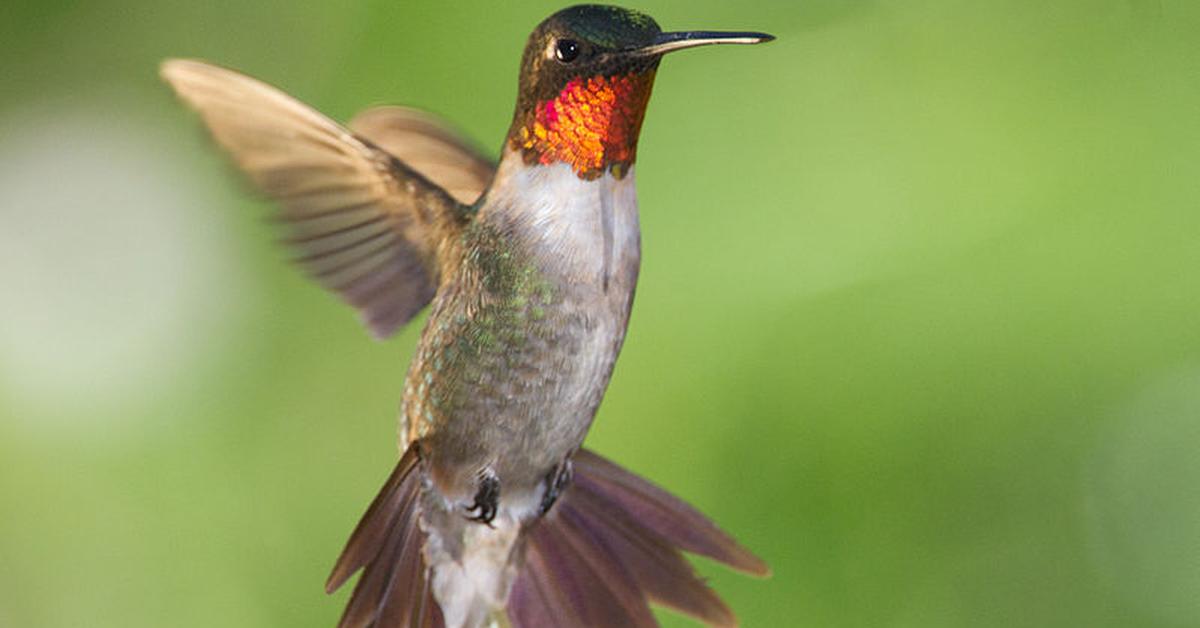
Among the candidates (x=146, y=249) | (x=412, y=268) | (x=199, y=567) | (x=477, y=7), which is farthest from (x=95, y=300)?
(x=412, y=268)

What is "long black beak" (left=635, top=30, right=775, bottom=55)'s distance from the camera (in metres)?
0.82

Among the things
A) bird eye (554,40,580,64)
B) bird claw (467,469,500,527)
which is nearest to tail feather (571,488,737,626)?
Answer: bird claw (467,469,500,527)

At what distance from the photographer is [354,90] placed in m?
2.83

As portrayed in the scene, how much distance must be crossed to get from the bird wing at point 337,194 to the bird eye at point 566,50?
0.68ft

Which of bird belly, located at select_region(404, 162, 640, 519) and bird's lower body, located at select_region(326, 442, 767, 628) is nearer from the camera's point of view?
bird belly, located at select_region(404, 162, 640, 519)

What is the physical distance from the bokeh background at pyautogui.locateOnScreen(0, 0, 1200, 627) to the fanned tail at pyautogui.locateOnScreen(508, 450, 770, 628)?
1.08 meters

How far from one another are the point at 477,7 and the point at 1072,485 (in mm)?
1271

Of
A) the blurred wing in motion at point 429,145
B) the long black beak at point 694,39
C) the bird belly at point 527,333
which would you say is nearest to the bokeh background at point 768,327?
the blurred wing in motion at point 429,145

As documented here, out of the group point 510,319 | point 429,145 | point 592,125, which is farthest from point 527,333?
point 429,145

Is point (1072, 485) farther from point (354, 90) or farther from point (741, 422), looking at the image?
point (354, 90)

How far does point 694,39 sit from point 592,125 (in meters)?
0.17

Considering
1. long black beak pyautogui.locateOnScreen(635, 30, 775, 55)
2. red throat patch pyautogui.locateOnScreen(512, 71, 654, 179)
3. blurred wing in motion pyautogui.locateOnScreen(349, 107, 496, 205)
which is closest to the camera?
long black beak pyautogui.locateOnScreen(635, 30, 775, 55)

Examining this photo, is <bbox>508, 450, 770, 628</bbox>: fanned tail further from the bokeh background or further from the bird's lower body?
the bokeh background

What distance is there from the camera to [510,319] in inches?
44.9
